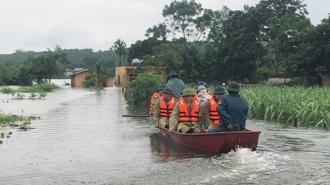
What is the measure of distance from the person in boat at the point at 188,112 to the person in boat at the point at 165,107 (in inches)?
71.0

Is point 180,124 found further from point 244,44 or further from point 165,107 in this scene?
point 244,44

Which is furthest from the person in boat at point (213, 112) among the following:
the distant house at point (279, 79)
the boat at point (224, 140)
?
the distant house at point (279, 79)

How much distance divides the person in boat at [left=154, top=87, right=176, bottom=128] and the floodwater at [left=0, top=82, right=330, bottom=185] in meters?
0.71

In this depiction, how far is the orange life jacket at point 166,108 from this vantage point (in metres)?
17.8

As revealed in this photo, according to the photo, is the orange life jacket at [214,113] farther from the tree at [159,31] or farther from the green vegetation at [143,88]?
the tree at [159,31]

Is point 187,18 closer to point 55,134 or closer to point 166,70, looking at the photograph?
point 166,70

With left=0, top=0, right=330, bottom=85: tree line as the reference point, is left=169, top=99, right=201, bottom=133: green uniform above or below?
below

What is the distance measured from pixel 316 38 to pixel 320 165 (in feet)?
101

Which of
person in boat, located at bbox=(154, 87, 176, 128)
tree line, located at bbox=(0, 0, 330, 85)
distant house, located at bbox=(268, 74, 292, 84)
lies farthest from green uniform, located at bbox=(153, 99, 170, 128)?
distant house, located at bbox=(268, 74, 292, 84)

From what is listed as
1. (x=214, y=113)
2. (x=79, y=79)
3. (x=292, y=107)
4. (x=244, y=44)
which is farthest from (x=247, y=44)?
(x=79, y=79)

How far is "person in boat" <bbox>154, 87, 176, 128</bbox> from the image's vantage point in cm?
1791

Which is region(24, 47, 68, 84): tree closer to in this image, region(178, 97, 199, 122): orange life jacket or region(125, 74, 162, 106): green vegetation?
region(125, 74, 162, 106): green vegetation

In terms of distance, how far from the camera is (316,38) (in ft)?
139

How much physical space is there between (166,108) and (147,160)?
3.98 meters
